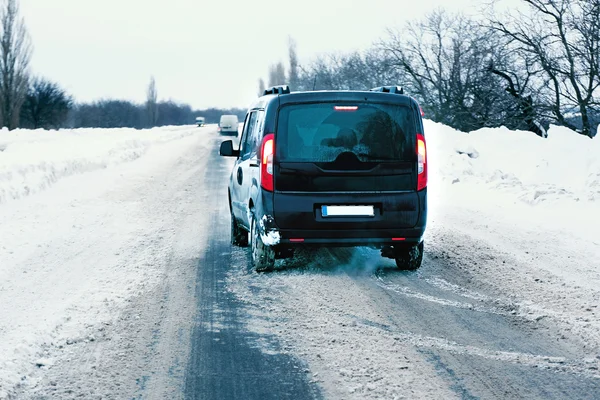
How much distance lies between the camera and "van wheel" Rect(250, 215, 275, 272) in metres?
6.57

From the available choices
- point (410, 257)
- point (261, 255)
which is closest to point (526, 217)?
point (410, 257)

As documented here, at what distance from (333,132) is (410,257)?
1.58m

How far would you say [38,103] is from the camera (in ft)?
199

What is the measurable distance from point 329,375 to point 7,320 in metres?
2.70

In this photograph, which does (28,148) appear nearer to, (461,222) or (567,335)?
(461,222)

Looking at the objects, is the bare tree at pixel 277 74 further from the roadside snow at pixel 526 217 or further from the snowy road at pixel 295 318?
the snowy road at pixel 295 318

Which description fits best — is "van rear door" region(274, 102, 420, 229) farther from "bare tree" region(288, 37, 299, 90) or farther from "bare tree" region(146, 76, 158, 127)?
"bare tree" region(146, 76, 158, 127)

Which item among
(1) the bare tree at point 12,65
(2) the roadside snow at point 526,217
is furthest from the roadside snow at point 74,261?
(1) the bare tree at point 12,65

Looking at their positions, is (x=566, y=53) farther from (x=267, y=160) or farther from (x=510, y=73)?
(x=267, y=160)

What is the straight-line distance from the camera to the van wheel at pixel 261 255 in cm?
657

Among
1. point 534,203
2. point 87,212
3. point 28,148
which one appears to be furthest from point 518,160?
point 28,148

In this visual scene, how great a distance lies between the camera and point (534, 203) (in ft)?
37.2

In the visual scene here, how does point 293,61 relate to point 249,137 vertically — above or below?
above

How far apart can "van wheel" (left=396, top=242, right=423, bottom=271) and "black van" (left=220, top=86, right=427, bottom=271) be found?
22 cm
